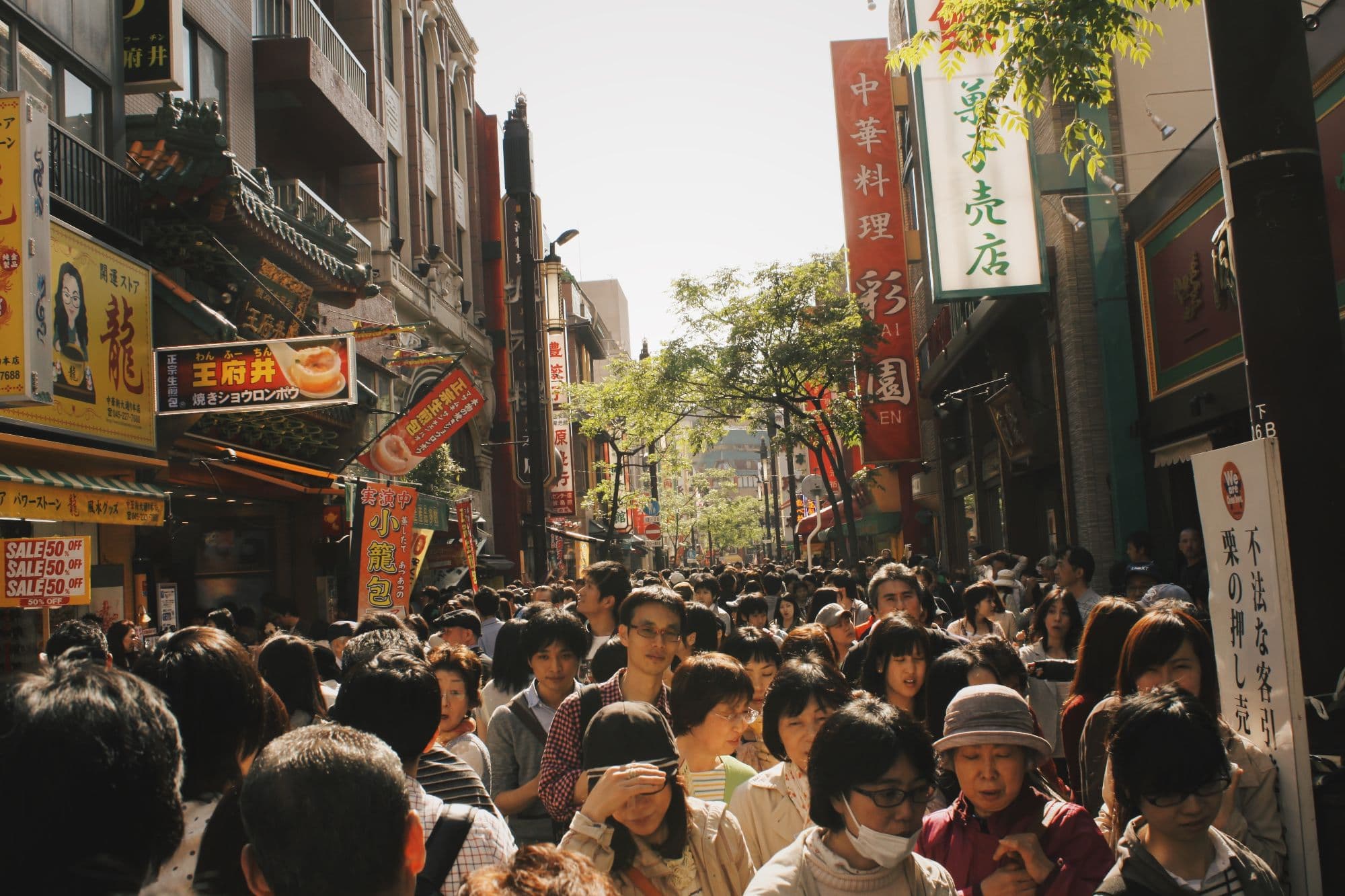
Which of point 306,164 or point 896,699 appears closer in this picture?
point 896,699

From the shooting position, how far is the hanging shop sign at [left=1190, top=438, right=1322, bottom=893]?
3824mm

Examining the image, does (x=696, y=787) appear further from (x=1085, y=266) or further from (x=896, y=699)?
(x=1085, y=266)

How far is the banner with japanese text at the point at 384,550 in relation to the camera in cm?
1209

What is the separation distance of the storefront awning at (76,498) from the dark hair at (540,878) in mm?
9993

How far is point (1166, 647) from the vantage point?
15.8ft

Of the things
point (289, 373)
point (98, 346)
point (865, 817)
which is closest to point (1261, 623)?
point (865, 817)

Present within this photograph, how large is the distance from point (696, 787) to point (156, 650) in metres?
A: 2.04

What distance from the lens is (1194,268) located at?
1430cm

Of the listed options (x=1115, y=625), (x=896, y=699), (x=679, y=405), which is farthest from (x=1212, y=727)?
(x=679, y=405)

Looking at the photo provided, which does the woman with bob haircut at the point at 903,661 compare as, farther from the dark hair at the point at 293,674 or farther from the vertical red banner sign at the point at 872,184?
the vertical red banner sign at the point at 872,184

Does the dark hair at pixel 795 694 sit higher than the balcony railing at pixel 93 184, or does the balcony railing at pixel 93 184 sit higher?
the balcony railing at pixel 93 184

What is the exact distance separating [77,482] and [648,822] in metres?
10.3

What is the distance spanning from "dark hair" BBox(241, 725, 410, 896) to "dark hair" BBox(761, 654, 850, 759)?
8.40 ft

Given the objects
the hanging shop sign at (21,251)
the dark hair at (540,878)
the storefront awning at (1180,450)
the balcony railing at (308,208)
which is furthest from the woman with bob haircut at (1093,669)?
the balcony railing at (308,208)
